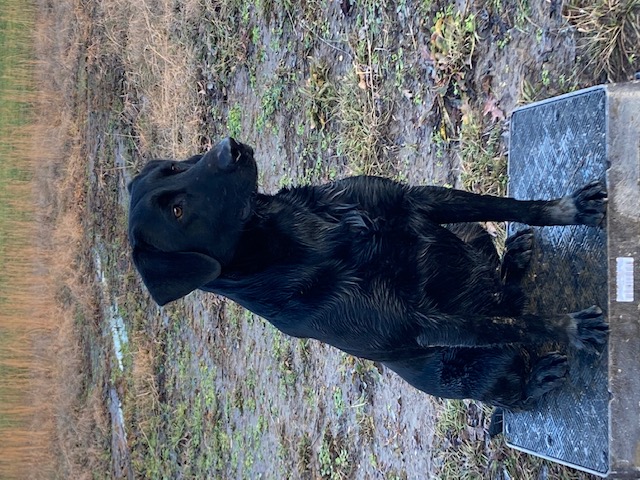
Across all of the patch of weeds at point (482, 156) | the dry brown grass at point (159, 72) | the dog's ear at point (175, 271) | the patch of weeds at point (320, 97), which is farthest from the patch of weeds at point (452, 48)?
the dry brown grass at point (159, 72)

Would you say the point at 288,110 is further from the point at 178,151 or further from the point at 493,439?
the point at 493,439

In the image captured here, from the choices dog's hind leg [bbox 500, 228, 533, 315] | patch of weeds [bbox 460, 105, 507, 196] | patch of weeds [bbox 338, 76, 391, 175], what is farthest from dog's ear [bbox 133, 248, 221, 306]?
patch of weeds [bbox 338, 76, 391, 175]

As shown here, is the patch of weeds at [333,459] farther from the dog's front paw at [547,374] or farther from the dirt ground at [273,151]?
the dog's front paw at [547,374]

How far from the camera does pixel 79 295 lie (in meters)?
9.85

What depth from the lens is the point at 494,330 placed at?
3.18 m

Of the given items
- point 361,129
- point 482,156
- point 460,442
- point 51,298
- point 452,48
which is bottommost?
point 460,442

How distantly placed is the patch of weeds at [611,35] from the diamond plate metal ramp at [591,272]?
33 cm

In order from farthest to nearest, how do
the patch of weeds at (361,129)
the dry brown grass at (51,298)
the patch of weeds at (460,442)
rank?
the dry brown grass at (51,298), the patch of weeds at (361,129), the patch of weeds at (460,442)

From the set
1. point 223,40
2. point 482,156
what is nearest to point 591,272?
point 482,156

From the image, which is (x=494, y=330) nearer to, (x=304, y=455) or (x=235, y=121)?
(x=304, y=455)

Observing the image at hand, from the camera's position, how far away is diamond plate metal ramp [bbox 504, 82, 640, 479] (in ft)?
9.76

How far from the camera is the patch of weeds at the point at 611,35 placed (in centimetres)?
347

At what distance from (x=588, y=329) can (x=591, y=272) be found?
29 centimetres

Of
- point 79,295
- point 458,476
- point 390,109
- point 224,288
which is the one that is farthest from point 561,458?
point 79,295
